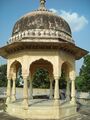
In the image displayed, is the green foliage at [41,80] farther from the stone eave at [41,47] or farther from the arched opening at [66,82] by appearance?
the stone eave at [41,47]

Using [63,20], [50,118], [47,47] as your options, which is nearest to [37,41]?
[47,47]

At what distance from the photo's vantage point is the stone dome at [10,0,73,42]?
13609 mm

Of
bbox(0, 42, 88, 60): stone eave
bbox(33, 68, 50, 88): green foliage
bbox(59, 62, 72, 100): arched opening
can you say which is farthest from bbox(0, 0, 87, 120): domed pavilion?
bbox(33, 68, 50, 88): green foliage

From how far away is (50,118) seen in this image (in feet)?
41.8

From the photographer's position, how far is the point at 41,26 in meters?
13.9

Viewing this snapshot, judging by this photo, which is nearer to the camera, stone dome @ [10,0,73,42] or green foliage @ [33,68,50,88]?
stone dome @ [10,0,73,42]

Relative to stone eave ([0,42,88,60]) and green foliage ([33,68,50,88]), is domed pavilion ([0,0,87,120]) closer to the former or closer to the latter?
stone eave ([0,42,88,60])

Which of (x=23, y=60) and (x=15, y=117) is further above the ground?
(x=23, y=60)

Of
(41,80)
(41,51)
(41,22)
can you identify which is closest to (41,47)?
(41,51)

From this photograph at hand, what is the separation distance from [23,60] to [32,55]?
1.96 ft

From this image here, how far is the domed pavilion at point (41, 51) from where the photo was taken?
1286 cm

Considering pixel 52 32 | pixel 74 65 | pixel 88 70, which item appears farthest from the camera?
pixel 88 70

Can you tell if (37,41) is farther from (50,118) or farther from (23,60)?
(50,118)

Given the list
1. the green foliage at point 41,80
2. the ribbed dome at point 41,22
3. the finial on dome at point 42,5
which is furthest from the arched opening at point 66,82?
the finial on dome at point 42,5
